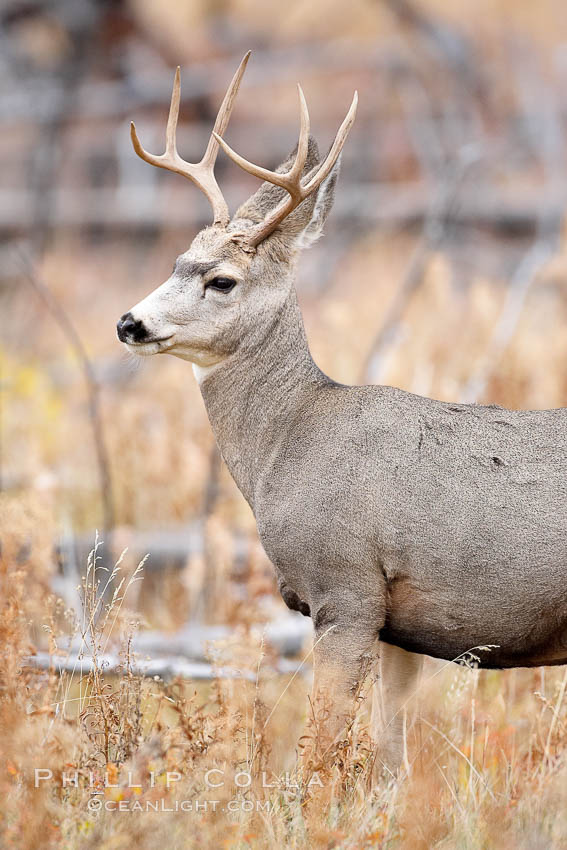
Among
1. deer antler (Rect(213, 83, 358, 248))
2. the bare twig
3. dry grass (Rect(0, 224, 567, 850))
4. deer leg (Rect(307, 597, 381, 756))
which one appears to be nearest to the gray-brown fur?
deer leg (Rect(307, 597, 381, 756))

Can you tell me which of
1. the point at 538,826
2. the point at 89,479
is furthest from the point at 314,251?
the point at 538,826

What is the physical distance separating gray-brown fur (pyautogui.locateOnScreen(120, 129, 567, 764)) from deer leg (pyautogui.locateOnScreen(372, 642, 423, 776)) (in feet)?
0.07

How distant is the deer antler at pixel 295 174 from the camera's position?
13.8ft

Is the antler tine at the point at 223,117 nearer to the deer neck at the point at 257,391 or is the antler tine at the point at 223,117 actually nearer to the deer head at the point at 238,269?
the deer head at the point at 238,269

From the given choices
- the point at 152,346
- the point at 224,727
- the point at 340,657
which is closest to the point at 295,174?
the point at 152,346

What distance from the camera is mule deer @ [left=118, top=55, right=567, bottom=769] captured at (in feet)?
12.6

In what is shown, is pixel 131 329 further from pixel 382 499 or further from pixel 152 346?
pixel 382 499

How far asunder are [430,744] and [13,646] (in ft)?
5.77

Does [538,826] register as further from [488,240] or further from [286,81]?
[286,81]

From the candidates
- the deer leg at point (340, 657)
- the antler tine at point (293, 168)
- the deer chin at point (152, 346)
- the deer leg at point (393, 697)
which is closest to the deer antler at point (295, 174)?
the antler tine at point (293, 168)

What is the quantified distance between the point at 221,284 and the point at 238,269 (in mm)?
91

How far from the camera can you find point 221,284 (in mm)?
4398

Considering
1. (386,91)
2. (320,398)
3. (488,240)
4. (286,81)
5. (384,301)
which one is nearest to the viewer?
(320,398)

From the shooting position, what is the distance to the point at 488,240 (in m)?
15.7
